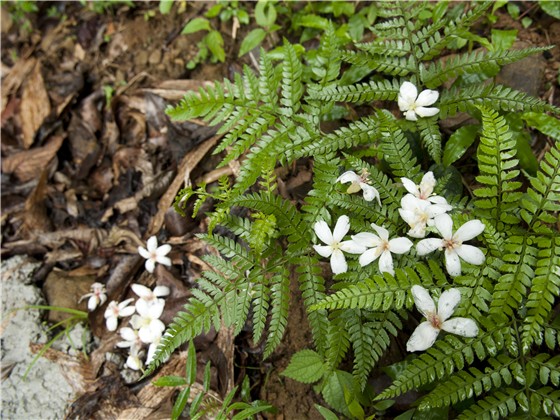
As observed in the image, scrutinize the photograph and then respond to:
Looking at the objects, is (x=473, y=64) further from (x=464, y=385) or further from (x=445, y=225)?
(x=464, y=385)

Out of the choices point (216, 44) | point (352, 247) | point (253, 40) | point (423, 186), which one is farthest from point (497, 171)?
point (216, 44)

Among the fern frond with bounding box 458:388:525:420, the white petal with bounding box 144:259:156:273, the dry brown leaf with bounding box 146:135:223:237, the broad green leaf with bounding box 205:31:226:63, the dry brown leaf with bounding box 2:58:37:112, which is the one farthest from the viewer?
the dry brown leaf with bounding box 2:58:37:112

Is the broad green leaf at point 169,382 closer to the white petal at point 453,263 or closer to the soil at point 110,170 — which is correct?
the soil at point 110,170

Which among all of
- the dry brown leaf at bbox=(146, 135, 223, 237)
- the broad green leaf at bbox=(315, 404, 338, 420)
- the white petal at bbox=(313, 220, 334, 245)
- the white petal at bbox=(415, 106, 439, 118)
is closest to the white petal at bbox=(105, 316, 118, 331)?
the dry brown leaf at bbox=(146, 135, 223, 237)

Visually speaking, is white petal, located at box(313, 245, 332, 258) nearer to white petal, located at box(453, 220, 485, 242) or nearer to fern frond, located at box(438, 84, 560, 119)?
white petal, located at box(453, 220, 485, 242)

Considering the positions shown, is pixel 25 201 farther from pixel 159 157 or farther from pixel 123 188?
pixel 159 157

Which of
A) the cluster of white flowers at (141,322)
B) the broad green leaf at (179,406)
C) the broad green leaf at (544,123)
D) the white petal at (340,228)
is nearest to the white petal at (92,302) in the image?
the cluster of white flowers at (141,322)
